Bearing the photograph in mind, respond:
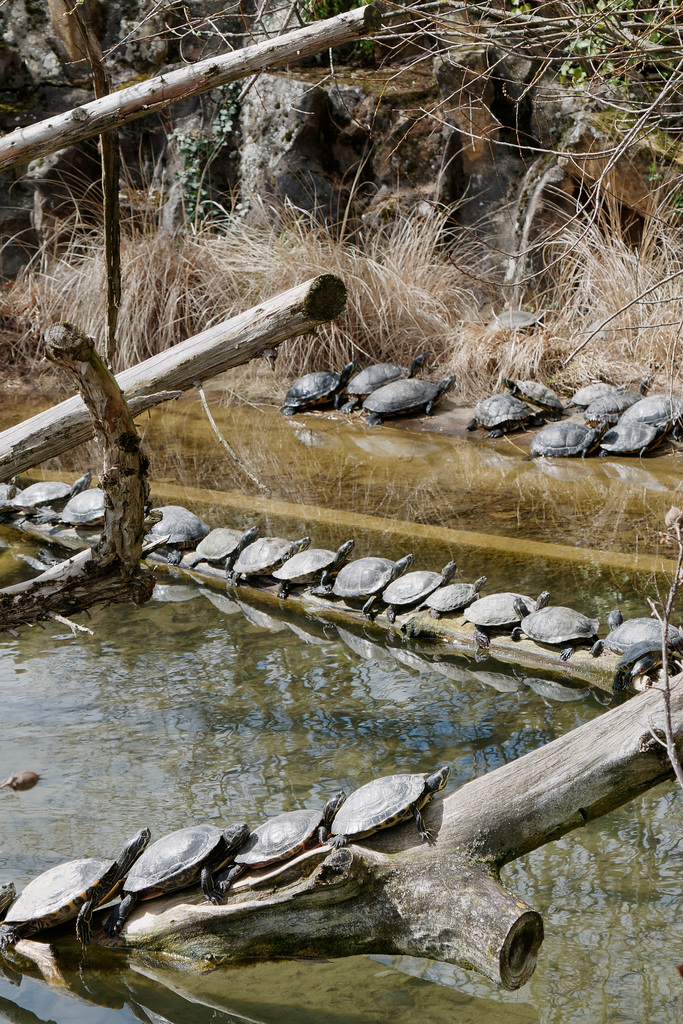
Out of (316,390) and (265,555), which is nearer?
(265,555)

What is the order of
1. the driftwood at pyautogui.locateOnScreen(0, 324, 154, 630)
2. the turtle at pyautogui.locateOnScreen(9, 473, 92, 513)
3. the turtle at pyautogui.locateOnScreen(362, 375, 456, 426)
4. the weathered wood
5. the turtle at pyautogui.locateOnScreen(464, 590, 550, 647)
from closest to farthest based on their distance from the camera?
the driftwood at pyautogui.locateOnScreen(0, 324, 154, 630)
the weathered wood
the turtle at pyautogui.locateOnScreen(464, 590, 550, 647)
the turtle at pyautogui.locateOnScreen(9, 473, 92, 513)
the turtle at pyautogui.locateOnScreen(362, 375, 456, 426)

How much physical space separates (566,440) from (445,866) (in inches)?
199

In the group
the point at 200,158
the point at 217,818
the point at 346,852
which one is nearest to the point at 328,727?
the point at 217,818

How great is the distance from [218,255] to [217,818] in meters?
7.42

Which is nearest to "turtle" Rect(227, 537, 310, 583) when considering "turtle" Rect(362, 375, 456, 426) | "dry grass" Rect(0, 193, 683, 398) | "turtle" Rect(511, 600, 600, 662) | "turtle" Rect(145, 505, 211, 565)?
"turtle" Rect(145, 505, 211, 565)

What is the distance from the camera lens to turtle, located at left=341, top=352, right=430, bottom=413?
8.05 meters

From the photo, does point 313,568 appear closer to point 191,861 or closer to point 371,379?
point 191,861

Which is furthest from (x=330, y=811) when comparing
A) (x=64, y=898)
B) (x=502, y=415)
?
(x=502, y=415)

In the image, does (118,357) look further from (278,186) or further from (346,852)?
(346,852)

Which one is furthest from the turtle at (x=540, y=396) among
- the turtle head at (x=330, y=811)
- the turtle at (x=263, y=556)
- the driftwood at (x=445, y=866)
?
the turtle head at (x=330, y=811)

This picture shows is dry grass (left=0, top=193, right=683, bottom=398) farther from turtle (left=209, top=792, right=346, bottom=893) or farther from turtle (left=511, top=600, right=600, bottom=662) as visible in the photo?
turtle (left=209, top=792, right=346, bottom=893)

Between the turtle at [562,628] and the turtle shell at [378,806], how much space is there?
1492 millimetres

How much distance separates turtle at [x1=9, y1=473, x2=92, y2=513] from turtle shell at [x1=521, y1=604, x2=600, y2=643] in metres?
3.52

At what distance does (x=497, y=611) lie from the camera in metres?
3.90
